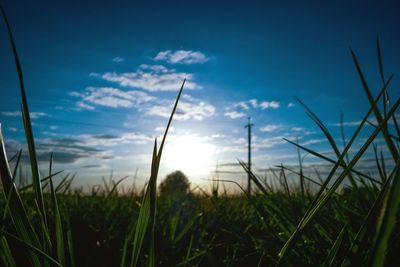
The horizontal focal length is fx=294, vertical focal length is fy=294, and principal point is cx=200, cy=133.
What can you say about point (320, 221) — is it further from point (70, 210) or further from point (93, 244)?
point (70, 210)

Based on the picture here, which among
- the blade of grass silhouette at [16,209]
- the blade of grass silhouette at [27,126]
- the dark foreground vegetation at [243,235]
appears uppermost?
the blade of grass silhouette at [27,126]

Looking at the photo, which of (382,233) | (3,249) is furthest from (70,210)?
(382,233)

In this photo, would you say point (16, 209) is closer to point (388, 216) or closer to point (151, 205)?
point (151, 205)

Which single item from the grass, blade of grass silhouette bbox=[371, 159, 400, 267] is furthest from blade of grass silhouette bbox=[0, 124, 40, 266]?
blade of grass silhouette bbox=[371, 159, 400, 267]

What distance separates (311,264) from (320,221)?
0.71 feet

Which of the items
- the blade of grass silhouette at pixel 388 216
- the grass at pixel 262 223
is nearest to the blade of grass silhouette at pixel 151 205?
the grass at pixel 262 223

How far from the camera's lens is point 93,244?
212cm

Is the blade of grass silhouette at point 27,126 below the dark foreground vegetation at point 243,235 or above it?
above

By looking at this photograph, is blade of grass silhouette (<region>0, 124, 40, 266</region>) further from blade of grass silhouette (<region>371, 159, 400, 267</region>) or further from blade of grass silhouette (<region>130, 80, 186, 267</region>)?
blade of grass silhouette (<region>371, 159, 400, 267</region>)

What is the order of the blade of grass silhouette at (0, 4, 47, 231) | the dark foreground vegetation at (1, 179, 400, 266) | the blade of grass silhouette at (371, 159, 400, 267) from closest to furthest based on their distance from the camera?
the blade of grass silhouette at (371, 159, 400, 267), the blade of grass silhouette at (0, 4, 47, 231), the dark foreground vegetation at (1, 179, 400, 266)

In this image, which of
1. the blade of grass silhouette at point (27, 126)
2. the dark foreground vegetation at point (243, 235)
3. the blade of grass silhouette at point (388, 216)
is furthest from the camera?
the dark foreground vegetation at point (243, 235)

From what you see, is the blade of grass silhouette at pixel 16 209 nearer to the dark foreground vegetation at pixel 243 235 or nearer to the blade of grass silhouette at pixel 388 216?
the dark foreground vegetation at pixel 243 235

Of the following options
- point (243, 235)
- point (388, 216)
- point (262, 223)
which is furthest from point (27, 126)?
point (243, 235)

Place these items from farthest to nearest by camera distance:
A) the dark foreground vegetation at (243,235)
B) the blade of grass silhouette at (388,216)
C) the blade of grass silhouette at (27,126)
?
the dark foreground vegetation at (243,235)
the blade of grass silhouette at (27,126)
the blade of grass silhouette at (388,216)
